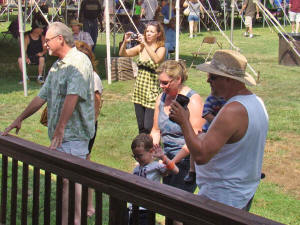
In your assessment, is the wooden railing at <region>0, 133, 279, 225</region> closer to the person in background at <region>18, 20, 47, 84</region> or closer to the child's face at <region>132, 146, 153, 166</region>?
the child's face at <region>132, 146, 153, 166</region>

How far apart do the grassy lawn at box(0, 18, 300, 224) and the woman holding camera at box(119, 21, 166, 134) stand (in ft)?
3.69

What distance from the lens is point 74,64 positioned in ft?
13.5

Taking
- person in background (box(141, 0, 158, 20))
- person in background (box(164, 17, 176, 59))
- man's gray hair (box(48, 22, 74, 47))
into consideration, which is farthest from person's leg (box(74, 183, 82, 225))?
person in background (box(141, 0, 158, 20))

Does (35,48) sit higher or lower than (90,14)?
lower

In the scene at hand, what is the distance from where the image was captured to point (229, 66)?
2.91 m

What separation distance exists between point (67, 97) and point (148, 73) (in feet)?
6.39

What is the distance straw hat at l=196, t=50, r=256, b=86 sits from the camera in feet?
9.43

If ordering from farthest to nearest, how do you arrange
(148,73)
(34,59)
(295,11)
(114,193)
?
1. (295,11)
2. (34,59)
3. (148,73)
4. (114,193)

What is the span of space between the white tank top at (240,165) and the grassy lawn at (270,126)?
7.54 ft

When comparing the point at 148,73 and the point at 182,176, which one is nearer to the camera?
the point at 182,176

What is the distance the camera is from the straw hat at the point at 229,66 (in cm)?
287

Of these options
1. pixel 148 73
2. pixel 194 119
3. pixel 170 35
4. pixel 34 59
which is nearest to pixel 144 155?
pixel 194 119

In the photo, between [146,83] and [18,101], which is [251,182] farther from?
[18,101]

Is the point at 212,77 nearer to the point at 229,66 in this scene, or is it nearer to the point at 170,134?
the point at 229,66
